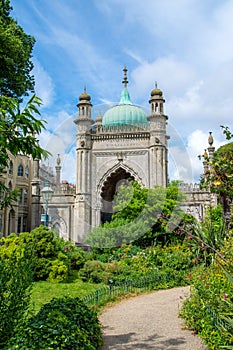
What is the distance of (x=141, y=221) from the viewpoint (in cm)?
1930

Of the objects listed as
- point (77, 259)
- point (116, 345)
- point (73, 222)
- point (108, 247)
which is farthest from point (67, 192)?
point (116, 345)

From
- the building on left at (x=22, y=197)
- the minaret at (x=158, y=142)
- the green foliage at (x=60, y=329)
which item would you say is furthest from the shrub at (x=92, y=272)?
the building on left at (x=22, y=197)

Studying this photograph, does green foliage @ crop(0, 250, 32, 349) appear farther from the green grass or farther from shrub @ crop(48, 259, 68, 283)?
shrub @ crop(48, 259, 68, 283)

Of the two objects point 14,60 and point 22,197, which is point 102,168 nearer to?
point 22,197

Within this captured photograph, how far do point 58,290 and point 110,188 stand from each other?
1645 cm

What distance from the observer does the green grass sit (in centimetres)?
1061

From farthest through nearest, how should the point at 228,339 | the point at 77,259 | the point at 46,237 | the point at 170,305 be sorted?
1. the point at 77,259
2. the point at 46,237
3. the point at 170,305
4. the point at 228,339

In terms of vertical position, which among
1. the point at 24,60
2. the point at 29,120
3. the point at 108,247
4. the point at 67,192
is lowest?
the point at 108,247

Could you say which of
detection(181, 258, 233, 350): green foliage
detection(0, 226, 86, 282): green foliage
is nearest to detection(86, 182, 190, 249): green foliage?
detection(0, 226, 86, 282): green foliage

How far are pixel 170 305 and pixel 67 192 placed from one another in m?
17.5

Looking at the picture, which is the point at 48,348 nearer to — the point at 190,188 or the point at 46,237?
the point at 46,237

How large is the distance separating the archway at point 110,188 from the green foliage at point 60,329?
19375mm

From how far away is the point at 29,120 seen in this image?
4094 millimetres

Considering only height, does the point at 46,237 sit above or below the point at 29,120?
below
